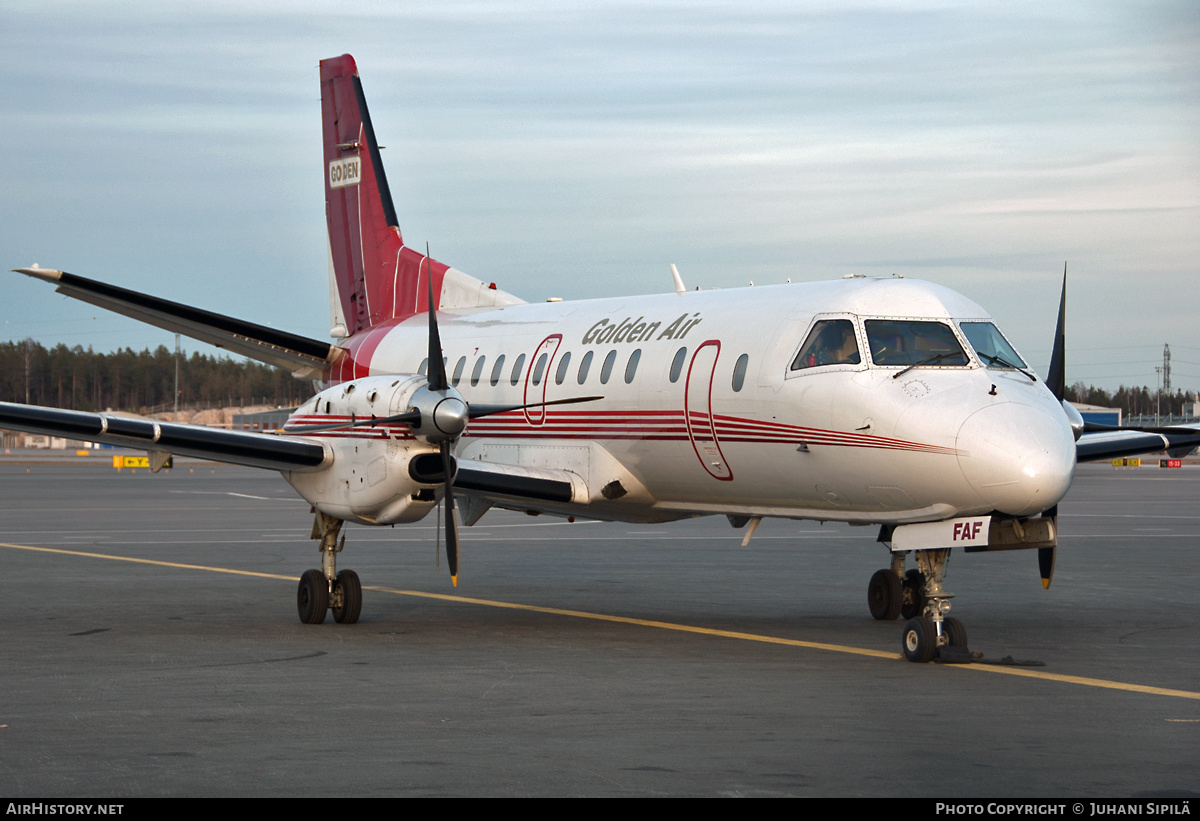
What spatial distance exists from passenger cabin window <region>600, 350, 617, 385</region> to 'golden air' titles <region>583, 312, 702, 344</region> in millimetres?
197

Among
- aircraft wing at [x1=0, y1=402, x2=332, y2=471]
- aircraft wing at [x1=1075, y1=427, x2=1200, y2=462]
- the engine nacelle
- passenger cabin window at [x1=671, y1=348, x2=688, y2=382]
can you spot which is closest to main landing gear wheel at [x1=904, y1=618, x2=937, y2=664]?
passenger cabin window at [x1=671, y1=348, x2=688, y2=382]

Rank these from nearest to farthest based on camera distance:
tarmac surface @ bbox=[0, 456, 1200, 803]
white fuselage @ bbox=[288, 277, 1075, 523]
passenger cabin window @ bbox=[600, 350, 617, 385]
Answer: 1. tarmac surface @ bbox=[0, 456, 1200, 803]
2. white fuselage @ bbox=[288, 277, 1075, 523]
3. passenger cabin window @ bbox=[600, 350, 617, 385]

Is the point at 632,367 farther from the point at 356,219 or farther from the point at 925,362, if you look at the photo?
the point at 356,219

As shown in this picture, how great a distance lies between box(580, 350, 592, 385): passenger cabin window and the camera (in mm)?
14346

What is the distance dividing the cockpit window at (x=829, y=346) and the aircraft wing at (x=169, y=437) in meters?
4.60

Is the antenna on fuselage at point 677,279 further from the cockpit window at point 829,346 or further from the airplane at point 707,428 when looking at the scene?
the cockpit window at point 829,346

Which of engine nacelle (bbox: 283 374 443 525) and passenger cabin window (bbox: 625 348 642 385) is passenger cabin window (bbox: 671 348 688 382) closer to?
passenger cabin window (bbox: 625 348 642 385)

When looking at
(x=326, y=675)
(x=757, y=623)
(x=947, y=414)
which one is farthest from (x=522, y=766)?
(x=757, y=623)

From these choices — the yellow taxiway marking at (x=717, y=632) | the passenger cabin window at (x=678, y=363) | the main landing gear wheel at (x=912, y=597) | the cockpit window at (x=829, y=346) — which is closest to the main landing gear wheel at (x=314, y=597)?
the yellow taxiway marking at (x=717, y=632)

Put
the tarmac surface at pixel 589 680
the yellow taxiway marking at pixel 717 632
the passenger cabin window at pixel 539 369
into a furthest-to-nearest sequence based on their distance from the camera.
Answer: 1. the passenger cabin window at pixel 539 369
2. the yellow taxiway marking at pixel 717 632
3. the tarmac surface at pixel 589 680

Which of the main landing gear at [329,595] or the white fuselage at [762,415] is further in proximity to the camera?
the main landing gear at [329,595]

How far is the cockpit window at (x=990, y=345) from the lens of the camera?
36.7 ft

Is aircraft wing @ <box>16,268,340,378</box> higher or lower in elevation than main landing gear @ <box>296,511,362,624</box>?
higher

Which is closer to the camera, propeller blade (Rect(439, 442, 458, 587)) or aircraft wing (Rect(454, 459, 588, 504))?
propeller blade (Rect(439, 442, 458, 587))
